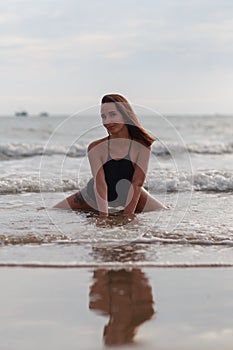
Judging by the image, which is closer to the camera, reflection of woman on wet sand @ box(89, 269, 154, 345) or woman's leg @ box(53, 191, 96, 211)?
reflection of woman on wet sand @ box(89, 269, 154, 345)

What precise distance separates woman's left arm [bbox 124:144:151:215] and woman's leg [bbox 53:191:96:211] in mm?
482

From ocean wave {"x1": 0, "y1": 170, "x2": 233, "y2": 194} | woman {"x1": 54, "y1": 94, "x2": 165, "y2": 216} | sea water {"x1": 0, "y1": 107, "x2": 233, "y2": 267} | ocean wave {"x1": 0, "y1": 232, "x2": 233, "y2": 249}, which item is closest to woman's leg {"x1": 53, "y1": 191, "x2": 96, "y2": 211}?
woman {"x1": 54, "y1": 94, "x2": 165, "y2": 216}

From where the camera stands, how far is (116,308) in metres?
3.40

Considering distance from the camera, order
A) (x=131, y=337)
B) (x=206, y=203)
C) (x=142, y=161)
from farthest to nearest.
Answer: (x=206, y=203) < (x=142, y=161) < (x=131, y=337)

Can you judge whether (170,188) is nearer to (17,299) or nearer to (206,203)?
(206,203)

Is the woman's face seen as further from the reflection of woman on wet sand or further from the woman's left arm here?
the reflection of woman on wet sand

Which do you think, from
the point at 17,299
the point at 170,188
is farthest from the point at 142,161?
the point at 17,299

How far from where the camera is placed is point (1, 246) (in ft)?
16.1

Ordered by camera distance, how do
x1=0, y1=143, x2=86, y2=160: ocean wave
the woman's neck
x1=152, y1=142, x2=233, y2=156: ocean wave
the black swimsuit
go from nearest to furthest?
the woman's neck
the black swimsuit
x1=0, y1=143, x2=86, y2=160: ocean wave
x1=152, y1=142, x2=233, y2=156: ocean wave

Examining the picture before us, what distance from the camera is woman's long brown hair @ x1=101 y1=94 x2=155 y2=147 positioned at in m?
6.14

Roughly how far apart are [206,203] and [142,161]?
55.2 inches

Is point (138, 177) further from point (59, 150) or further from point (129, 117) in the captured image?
point (59, 150)

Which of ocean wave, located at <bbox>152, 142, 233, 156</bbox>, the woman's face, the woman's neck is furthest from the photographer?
ocean wave, located at <bbox>152, 142, 233, 156</bbox>

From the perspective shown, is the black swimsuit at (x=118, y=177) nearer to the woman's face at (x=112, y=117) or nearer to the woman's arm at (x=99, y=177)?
the woman's arm at (x=99, y=177)
